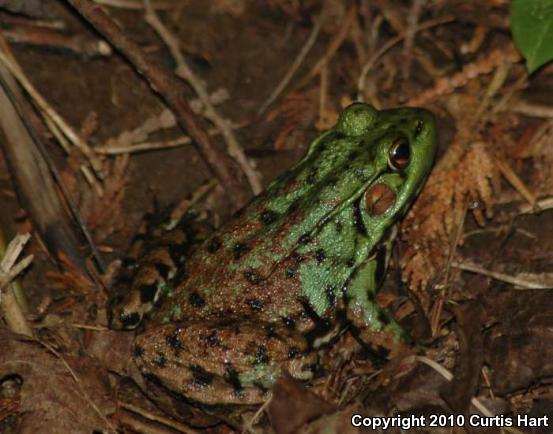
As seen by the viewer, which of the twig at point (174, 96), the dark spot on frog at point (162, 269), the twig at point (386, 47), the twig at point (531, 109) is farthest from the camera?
the twig at point (386, 47)

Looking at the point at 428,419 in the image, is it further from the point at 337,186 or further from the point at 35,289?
the point at 35,289

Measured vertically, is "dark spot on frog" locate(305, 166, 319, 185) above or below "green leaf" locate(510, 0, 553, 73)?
below

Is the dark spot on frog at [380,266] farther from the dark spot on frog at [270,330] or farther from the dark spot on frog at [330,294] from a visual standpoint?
the dark spot on frog at [270,330]

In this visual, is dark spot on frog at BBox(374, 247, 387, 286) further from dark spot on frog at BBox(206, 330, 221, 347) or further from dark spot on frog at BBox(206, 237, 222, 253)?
dark spot on frog at BBox(206, 330, 221, 347)

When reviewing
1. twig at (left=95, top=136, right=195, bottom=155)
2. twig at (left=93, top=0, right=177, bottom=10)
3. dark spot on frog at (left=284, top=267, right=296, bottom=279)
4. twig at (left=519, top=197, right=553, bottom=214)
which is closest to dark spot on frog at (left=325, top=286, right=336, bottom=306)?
dark spot on frog at (left=284, top=267, right=296, bottom=279)

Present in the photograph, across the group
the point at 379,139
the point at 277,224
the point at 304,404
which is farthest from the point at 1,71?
the point at 304,404

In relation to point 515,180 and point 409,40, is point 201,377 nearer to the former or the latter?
point 515,180
